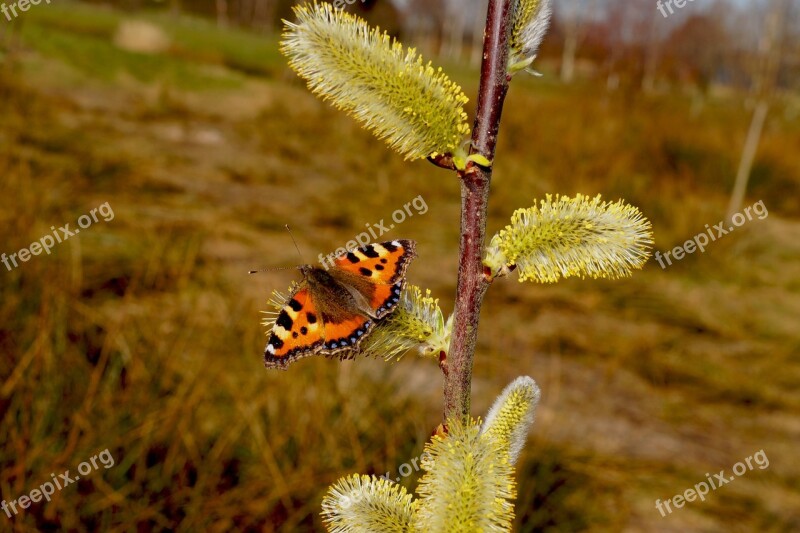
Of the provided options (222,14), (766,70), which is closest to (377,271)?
(766,70)

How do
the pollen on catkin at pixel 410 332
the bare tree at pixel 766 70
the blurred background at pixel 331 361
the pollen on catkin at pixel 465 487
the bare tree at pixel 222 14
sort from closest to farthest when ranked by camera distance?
the pollen on catkin at pixel 465 487, the pollen on catkin at pixel 410 332, the blurred background at pixel 331 361, the bare tree at pixel 766 70, the bare tree at pixel 222 14

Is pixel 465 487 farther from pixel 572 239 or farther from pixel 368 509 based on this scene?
pixel 572 239

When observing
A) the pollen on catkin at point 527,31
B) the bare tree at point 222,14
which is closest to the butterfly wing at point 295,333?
the pollen on catkin at point 527,31

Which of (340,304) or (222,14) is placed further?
(222,14)

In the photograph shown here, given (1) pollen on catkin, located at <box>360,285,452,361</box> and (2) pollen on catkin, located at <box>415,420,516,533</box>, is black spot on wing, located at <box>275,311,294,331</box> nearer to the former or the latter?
(1) pollen on catkin, located at <box>360,285,452,361</box>

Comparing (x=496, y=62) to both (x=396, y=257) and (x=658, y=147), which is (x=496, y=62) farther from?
(x=658, y=147)

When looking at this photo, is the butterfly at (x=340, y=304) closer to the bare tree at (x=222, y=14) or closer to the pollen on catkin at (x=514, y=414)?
the pollen on catkin at (x=514, y=414)
